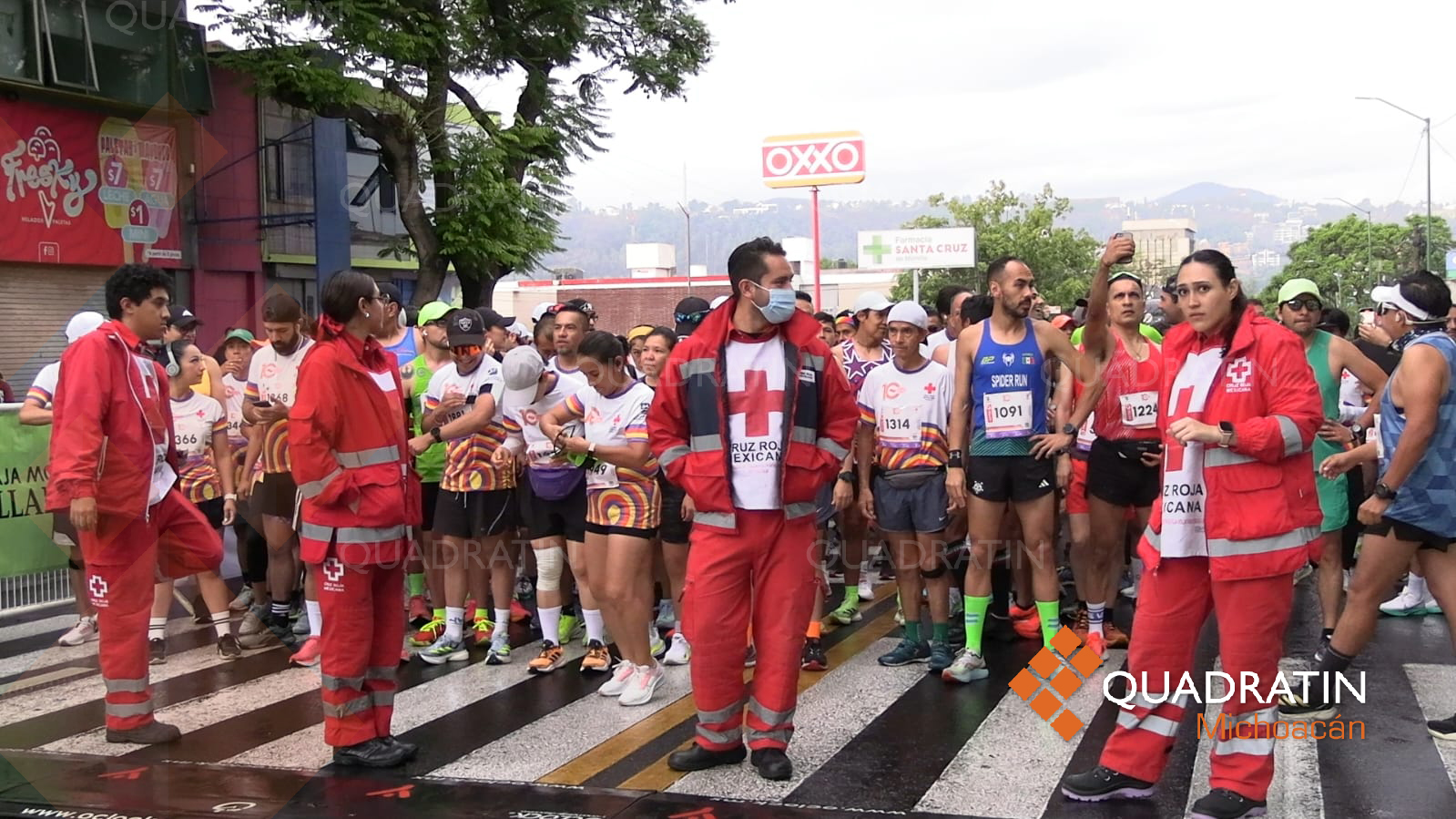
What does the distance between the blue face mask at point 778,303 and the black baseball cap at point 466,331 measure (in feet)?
8.88

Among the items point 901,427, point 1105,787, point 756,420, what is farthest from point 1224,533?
point 901,427

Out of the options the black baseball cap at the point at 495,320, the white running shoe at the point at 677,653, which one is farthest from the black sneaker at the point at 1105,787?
the black baseball cap at the point at 495,320

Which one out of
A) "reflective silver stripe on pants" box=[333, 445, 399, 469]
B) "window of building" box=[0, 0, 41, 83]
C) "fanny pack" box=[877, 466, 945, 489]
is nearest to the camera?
"reflective silver stripe on pants" box=[333, 445, 399, 469]

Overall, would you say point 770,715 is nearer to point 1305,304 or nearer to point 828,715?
point 828,715

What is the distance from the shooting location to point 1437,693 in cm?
621

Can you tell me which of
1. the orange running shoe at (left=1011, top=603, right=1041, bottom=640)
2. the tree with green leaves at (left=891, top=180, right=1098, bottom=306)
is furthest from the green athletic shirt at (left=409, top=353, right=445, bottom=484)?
the tree with green leaves at (left=891, top=180, right=1098, bottom=306)

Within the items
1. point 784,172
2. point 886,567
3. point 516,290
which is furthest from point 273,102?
point 516,290

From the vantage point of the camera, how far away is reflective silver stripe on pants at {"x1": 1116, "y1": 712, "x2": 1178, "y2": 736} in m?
4.60

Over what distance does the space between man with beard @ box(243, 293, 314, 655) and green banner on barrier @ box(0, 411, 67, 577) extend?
2404 millimetres

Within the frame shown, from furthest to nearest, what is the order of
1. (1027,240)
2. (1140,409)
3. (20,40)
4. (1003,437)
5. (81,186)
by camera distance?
(1027,240), (81,186), (20,40), (1140,409), (1003,437)

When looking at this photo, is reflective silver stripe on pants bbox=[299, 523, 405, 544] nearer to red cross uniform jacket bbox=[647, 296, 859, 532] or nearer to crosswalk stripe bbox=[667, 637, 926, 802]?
red cross uniform jacket bbox=[647, 296, 859, 532]

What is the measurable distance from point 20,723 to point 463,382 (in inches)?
115

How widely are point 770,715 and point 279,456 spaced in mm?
4246

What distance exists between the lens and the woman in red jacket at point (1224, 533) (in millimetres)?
4344
